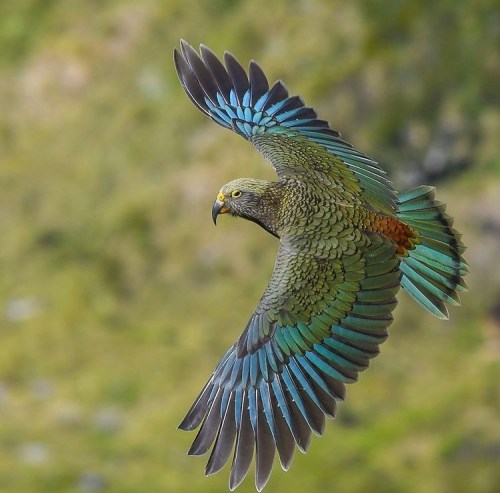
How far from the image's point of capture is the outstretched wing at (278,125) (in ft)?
57.4

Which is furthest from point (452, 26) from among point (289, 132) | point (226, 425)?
point (226, 425)

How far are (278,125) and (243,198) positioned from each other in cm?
116

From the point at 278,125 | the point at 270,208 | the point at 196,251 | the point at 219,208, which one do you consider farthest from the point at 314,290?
the point at 196,251

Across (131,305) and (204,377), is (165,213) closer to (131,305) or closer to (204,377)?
(131,305)

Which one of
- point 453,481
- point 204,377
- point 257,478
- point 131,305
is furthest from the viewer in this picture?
point 131,305

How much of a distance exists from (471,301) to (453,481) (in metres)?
5.62

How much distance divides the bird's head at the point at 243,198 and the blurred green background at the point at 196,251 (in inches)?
996

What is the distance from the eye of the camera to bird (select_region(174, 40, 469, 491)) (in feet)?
52.1

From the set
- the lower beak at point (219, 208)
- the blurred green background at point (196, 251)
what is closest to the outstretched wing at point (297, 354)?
the lower beak at point (219, 208)

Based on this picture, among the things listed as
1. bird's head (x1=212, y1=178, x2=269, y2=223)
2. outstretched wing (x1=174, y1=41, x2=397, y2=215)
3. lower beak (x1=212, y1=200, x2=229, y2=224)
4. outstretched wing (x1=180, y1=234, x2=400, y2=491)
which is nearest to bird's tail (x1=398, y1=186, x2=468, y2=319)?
outstretched wing (x1=174, y1=41, x2=397, y2=215)

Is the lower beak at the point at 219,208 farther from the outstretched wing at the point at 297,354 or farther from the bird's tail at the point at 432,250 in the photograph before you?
the bird's tail at the point at 432,250

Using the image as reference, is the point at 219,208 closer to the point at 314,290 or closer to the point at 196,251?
the point at 314,290

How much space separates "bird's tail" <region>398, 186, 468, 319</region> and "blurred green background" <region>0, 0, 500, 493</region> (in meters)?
25.0

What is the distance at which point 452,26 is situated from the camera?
4772 centimetres
